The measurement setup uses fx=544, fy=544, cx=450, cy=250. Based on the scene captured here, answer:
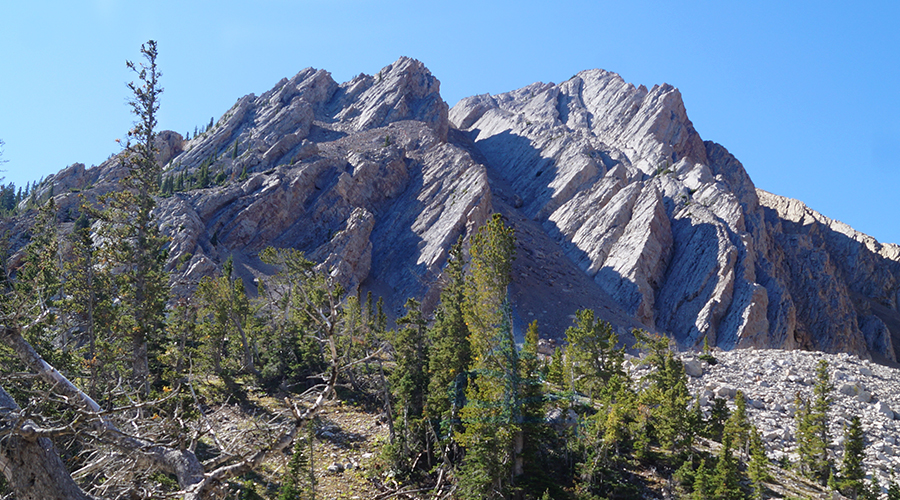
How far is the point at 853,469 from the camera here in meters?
27.4

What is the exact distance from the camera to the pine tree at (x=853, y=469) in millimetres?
26219

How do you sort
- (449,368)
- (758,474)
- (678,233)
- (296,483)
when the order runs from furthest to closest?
(678,233) → (449,368) → (758,474) → (296,483)

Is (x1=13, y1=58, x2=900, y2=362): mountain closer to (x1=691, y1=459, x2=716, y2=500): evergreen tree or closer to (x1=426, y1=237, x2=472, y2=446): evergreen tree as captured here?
(x1=426, y1=237, x2=472, y2=446): evergreen tree

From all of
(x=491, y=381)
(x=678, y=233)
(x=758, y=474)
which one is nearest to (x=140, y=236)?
(x=491, y=381)

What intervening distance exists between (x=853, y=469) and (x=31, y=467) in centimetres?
3425

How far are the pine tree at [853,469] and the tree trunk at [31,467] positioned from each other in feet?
106

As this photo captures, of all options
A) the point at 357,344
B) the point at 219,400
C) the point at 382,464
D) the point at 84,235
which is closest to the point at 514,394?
the point at 382,464

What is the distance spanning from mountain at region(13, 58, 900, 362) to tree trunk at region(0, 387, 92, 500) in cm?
5535

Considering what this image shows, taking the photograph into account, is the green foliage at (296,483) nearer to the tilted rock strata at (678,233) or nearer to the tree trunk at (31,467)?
the tree trunk at (31,467)

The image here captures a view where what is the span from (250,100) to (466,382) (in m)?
113

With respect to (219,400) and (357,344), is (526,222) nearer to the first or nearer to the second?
(357,344)

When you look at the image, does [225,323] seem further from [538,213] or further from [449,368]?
[538,213]

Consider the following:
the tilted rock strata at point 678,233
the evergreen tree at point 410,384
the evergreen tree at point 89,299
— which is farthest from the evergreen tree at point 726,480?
the tilted rock strata at point 678,233

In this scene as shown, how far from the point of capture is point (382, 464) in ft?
83.3
